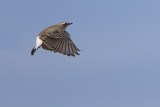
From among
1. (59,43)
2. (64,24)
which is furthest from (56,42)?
(64,24)

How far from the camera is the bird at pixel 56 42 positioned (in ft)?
50.1

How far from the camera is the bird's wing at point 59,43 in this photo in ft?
50.0

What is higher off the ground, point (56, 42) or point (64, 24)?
point (64, 24)

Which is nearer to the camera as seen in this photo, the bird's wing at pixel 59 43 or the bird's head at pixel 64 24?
the bird's wing at pixel 59 43

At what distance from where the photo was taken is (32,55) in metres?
15.8

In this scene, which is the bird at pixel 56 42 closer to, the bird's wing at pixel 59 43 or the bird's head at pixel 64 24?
the bird's wing at pixel 59 43

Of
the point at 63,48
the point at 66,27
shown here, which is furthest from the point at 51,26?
the point at 63,48

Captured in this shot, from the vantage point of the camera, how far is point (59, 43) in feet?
51.0

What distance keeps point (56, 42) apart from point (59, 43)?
12cm

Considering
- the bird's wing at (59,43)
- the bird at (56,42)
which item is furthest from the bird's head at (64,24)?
the bird's wing at (59,43)

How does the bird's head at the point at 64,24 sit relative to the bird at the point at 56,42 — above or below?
above

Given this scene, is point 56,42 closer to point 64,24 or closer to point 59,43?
point 59,43

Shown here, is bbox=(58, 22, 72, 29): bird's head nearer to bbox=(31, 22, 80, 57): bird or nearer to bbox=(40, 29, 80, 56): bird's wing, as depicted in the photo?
bbox=(31, 22, 80, 57): bird

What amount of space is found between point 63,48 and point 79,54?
64cm
